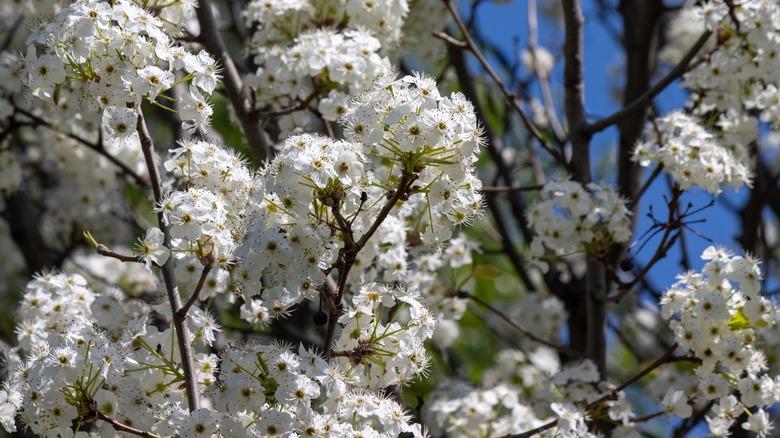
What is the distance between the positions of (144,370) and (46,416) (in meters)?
0.43

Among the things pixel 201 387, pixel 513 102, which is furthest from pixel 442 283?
pixel 201 387

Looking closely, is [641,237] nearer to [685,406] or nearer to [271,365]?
[685,406]

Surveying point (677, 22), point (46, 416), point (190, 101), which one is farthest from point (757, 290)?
point (677, 22)

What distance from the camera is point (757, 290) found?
4875mm

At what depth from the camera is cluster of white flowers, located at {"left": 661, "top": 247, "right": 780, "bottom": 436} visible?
4.90 metres

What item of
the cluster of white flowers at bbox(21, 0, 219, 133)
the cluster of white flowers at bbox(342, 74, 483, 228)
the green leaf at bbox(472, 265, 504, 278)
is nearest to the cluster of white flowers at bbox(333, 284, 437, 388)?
the cluster of white flowers at bbox(342, 74, 483, 228)

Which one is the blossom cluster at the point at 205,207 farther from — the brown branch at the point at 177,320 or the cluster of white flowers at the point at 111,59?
the cluster of white flowers at the point at 111,59

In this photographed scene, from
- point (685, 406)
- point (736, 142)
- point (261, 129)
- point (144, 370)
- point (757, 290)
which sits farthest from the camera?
point (736, 142)

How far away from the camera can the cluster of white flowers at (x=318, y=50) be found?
538 cm

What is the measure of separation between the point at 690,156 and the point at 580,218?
640 mm

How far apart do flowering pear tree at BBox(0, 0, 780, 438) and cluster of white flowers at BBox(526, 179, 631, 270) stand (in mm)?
16

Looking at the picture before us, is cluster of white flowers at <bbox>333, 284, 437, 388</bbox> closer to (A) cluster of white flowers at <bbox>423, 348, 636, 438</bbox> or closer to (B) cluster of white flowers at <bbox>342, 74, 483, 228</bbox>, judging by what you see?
(B) cluster of white flowers at <bbox>342, 74, 483, 228</bbox>

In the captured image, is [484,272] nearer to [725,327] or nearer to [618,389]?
[618,389]

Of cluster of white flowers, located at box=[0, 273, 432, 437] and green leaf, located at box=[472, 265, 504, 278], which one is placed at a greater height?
green leaf, located at box=[472, 265, 504, 278]
